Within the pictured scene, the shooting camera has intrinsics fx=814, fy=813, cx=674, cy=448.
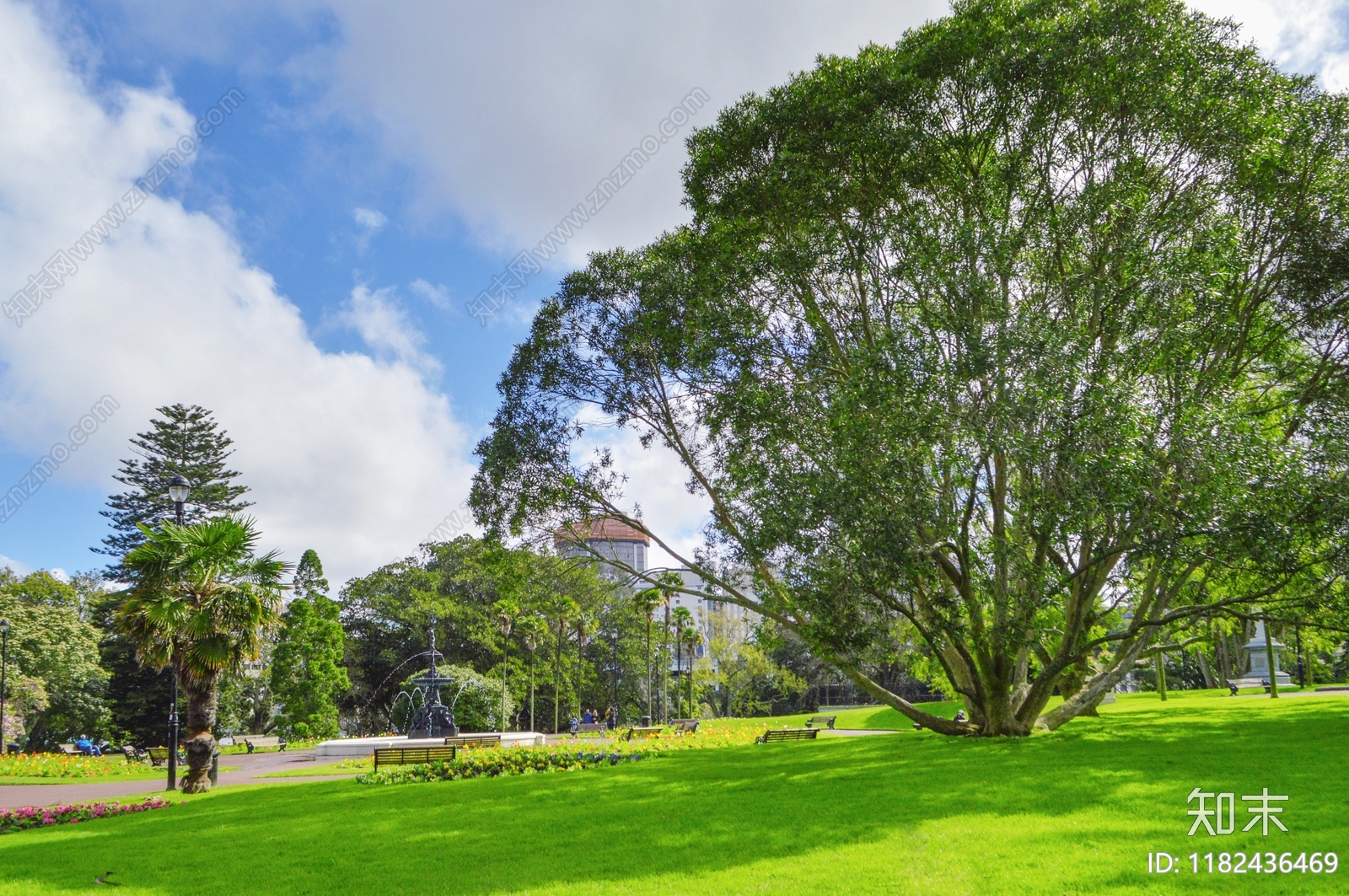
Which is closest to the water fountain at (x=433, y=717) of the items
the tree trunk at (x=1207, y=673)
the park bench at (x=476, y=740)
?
the park bench at (x=476, y=740)

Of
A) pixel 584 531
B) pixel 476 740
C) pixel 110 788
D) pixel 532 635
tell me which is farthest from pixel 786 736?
pixel 532 635

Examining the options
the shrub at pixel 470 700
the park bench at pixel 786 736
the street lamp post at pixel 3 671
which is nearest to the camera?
the park bench at pixel 786 736

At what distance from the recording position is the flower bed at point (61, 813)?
13.2 m

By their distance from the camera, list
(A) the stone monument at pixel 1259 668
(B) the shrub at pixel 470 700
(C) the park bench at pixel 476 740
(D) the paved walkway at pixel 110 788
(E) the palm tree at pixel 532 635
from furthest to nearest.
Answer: (A) the stone monument at pixel 1259 668, (E) the palm tree at pixel 532 635, (B) the shrub at pixel 470 700, (C) the park bench at pixel 476 740, (D) the paved walkway at pixel 110 788

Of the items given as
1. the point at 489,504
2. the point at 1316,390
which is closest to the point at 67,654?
the point at 489,504

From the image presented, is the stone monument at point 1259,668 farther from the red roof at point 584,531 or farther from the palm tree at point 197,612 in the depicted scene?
the palm tree at point 197,612

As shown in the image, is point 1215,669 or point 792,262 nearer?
point 792,262

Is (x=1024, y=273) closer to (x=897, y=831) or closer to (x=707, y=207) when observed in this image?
(x=707, y=207)

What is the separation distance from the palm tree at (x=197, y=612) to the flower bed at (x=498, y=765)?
3.49 m

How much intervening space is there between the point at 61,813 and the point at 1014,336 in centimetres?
1785

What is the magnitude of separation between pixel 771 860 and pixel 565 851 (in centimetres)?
243

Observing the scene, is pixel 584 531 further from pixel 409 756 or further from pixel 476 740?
pixel 476 740

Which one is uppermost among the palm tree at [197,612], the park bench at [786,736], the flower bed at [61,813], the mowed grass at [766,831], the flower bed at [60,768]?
the palm tree at [197,612]

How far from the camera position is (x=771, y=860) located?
8.13 metres
